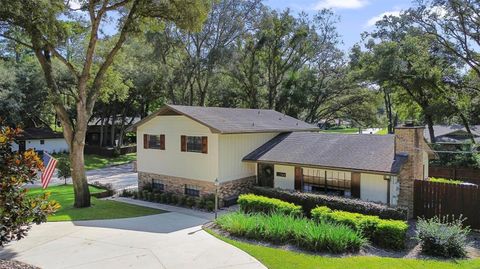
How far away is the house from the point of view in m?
14.3

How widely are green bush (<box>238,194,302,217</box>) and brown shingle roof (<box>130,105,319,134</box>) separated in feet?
11.6

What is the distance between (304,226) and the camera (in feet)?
37.6

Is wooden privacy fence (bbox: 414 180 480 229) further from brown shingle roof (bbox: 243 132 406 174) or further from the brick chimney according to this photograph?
brown shingle roof (bbox: 243 132 406 174)

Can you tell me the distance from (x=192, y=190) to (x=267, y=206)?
5.78 m

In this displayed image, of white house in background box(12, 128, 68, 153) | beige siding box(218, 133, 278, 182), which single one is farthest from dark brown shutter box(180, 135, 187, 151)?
white house in background box(12, 128, 68, 153)

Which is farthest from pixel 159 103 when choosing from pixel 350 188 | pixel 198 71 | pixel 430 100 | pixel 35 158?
pixel 35 158

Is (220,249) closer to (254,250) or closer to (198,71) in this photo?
(254,250)

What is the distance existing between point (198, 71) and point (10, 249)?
2466 centimetres

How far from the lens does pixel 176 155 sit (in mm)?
19000

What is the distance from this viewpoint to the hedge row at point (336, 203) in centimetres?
1247

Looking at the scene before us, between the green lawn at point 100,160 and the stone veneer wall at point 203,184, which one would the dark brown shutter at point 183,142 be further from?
the green lawn at point 100,160

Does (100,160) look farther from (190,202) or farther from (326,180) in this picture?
(326,180)

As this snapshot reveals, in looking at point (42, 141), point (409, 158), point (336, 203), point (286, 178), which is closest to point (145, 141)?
point (286, 178)

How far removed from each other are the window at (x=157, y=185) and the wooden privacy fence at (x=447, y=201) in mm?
12961
